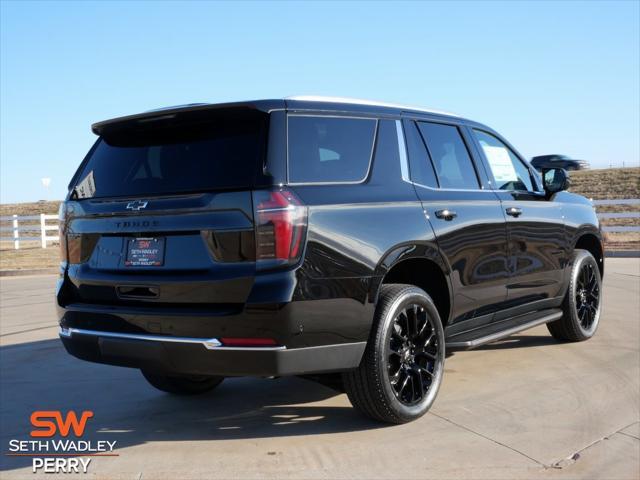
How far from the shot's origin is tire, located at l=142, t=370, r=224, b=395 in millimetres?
5309

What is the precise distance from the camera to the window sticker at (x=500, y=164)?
5.90 meters

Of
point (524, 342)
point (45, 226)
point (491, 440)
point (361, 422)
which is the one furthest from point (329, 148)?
point (45, 226)

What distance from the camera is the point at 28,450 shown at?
424 centimetres

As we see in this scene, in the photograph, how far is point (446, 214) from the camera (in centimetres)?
493

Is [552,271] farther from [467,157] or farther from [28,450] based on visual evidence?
[28,450]

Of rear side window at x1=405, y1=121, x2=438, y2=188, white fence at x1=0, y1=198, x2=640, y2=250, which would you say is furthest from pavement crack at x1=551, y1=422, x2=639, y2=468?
white fence at x1=0, y1=198, x2=640, y2=250

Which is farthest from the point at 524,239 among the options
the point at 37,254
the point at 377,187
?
the point at 37,254

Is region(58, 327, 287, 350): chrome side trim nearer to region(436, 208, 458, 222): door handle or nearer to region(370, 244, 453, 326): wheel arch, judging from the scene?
region(370, 244, 453, 326): wheel arch

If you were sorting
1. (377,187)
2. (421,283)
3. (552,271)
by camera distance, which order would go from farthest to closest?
(552,271), (421,283), (377,187)

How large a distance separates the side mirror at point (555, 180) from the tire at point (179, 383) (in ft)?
10.7

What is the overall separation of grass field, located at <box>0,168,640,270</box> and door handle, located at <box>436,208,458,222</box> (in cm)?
1479

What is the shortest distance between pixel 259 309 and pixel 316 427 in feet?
3.76

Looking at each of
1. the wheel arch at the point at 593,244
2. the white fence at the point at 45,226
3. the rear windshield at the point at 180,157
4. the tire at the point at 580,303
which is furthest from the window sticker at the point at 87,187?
the white fence at the point at 45,226

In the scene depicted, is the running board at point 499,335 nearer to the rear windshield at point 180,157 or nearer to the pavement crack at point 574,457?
the pavement crack at point 574,457
